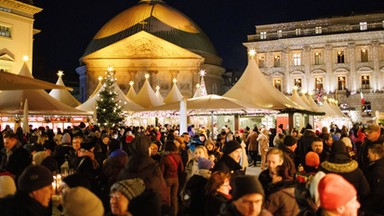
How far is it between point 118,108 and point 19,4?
11798 millimetres

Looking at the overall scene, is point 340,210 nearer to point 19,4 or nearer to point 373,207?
point 373,207

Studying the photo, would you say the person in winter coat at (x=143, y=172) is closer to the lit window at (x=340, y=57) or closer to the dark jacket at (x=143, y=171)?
the dark jacket at (x=143, y=171)

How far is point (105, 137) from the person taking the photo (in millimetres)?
10891

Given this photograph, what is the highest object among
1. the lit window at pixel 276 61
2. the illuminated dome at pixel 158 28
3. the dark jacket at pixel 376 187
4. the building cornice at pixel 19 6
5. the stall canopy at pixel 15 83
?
the illuminated dome at pixel 158 28

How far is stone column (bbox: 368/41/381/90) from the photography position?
5322cm

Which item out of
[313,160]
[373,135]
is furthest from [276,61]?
[313,160]

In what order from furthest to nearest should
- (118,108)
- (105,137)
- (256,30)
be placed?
(256,30) < (118,108) < (105,137)

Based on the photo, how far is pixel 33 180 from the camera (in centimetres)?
402

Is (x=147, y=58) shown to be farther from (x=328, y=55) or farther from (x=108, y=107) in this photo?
(x=108, y=107)

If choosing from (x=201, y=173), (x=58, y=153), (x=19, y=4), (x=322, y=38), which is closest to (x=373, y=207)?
(x=201, y=173)

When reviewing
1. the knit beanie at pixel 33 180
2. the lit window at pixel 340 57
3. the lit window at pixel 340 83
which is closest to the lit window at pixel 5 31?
the knit beanie at pixel 33 180

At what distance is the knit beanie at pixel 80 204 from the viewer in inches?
133

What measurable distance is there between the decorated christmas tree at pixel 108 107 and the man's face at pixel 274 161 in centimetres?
2656

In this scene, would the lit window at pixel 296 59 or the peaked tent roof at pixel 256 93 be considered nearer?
the peaked tent roof at pixel 256 93
